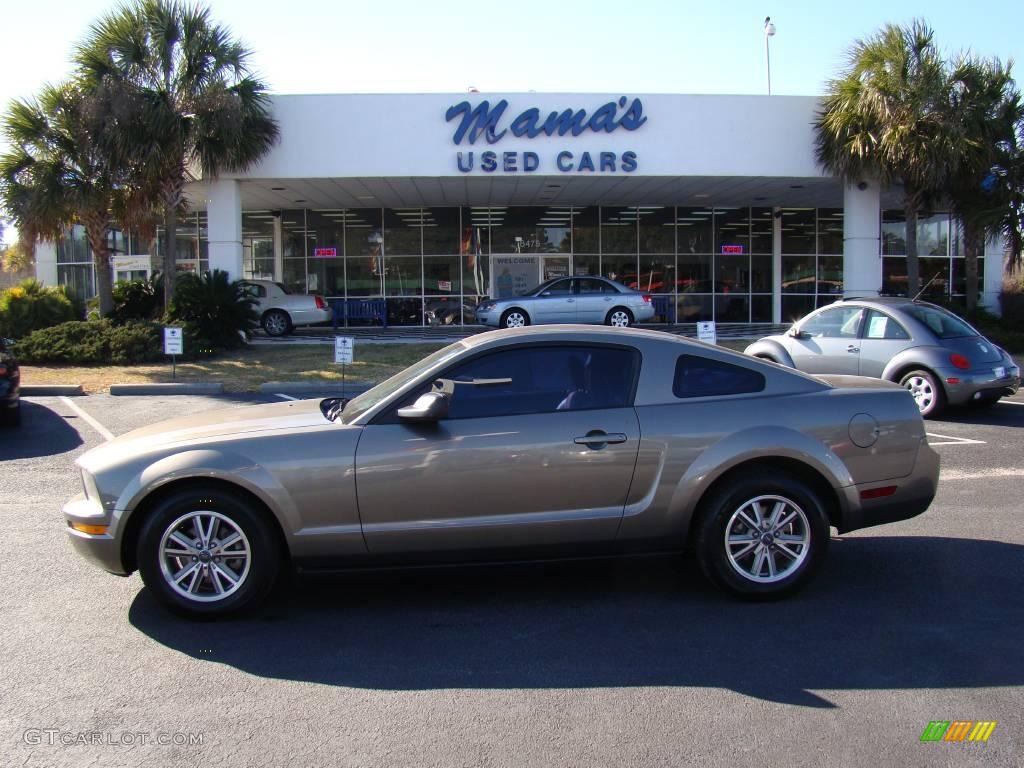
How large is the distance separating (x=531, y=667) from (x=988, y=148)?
19.3 meters

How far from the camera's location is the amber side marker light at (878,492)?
4855 millimetres

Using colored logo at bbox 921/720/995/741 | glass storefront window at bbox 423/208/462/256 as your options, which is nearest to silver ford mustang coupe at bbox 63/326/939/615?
colored logo at bbox 921/720/995/741

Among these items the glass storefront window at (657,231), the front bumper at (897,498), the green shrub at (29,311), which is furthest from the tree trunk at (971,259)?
the green shrub at (29,311)

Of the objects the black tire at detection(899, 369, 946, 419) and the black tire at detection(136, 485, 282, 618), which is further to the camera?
the black tire at detection(899, 369, 946, 419)

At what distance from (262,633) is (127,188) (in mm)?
17772

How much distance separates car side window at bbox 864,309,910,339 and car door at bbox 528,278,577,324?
1021cm

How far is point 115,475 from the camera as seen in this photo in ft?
14.7

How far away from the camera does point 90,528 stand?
4516 millimetres

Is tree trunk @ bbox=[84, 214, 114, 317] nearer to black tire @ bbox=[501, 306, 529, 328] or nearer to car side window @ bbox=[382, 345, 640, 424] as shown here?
black tire @ bbox=[501, 306, 529, 328]

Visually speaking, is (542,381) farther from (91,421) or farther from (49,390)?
(49,390)

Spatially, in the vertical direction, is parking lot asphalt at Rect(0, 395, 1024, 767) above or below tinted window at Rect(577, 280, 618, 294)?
below

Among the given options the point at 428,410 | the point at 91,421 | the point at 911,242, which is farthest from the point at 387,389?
the point at 911,242

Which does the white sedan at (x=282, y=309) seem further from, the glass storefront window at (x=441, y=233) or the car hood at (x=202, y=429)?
the car hood at (x=202, y=429)

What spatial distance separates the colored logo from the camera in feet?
11.2
